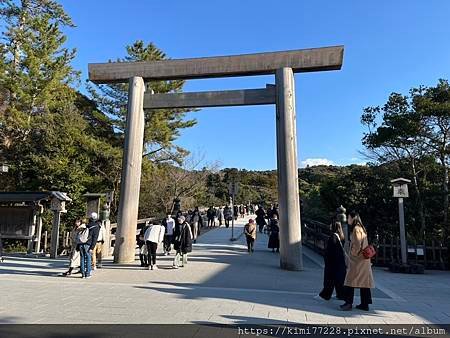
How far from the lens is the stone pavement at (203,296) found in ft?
18.3

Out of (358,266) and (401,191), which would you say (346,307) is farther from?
(401,191)

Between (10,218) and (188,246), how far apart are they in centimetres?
844

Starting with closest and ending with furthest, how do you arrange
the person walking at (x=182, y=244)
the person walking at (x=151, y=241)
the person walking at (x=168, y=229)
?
the person walking at (x=151, y=241)
the person walking at (x=182, y=244)
the person walking at (x=168, y=229)

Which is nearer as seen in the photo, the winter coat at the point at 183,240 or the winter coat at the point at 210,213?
the winter coat at the point at 183,240


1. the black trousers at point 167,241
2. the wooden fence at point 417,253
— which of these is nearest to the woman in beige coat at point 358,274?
the wooden fence at point 417,253

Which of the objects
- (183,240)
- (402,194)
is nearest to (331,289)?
(183,240)

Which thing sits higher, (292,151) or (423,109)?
(423,109)

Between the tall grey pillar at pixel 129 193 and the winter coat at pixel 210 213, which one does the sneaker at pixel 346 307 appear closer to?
the tall grey pillar at pixel 129 193

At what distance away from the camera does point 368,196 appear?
1977cm

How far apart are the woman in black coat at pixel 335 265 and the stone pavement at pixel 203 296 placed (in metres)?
0.23

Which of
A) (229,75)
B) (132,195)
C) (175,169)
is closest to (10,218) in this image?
(132,195)

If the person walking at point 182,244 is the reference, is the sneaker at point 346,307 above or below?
below

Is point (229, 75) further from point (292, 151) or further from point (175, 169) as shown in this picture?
point (175, 169)

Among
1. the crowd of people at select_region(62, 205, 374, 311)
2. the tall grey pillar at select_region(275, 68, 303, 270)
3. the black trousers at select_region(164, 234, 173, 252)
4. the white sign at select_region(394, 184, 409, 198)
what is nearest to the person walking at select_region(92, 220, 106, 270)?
the crowd of people at select_region(62, 205, 374, 311)
